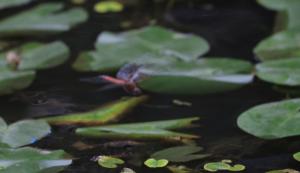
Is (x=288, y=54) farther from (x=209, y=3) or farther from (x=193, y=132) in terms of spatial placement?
(x=209, y=3)

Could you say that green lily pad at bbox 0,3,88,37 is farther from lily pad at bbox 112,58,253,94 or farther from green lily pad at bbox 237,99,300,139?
green lily pad at bbox 237,99,300,139

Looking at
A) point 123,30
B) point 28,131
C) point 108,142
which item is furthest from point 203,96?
point 123,30

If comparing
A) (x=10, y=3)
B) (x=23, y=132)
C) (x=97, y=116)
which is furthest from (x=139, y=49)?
(x=10, y=3)

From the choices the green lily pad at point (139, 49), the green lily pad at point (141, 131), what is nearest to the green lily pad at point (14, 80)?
the green lily pad at point (139, 49)

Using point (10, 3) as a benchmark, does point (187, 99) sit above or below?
below

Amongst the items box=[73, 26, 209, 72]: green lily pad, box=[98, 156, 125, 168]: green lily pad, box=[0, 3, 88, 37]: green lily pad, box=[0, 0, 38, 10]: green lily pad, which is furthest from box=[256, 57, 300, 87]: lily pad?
box=[0, 0, 38, 10]: green lily pad

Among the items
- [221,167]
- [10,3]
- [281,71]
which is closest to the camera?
[221,167]

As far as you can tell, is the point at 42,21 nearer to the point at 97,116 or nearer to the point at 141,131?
the point at 97,116
